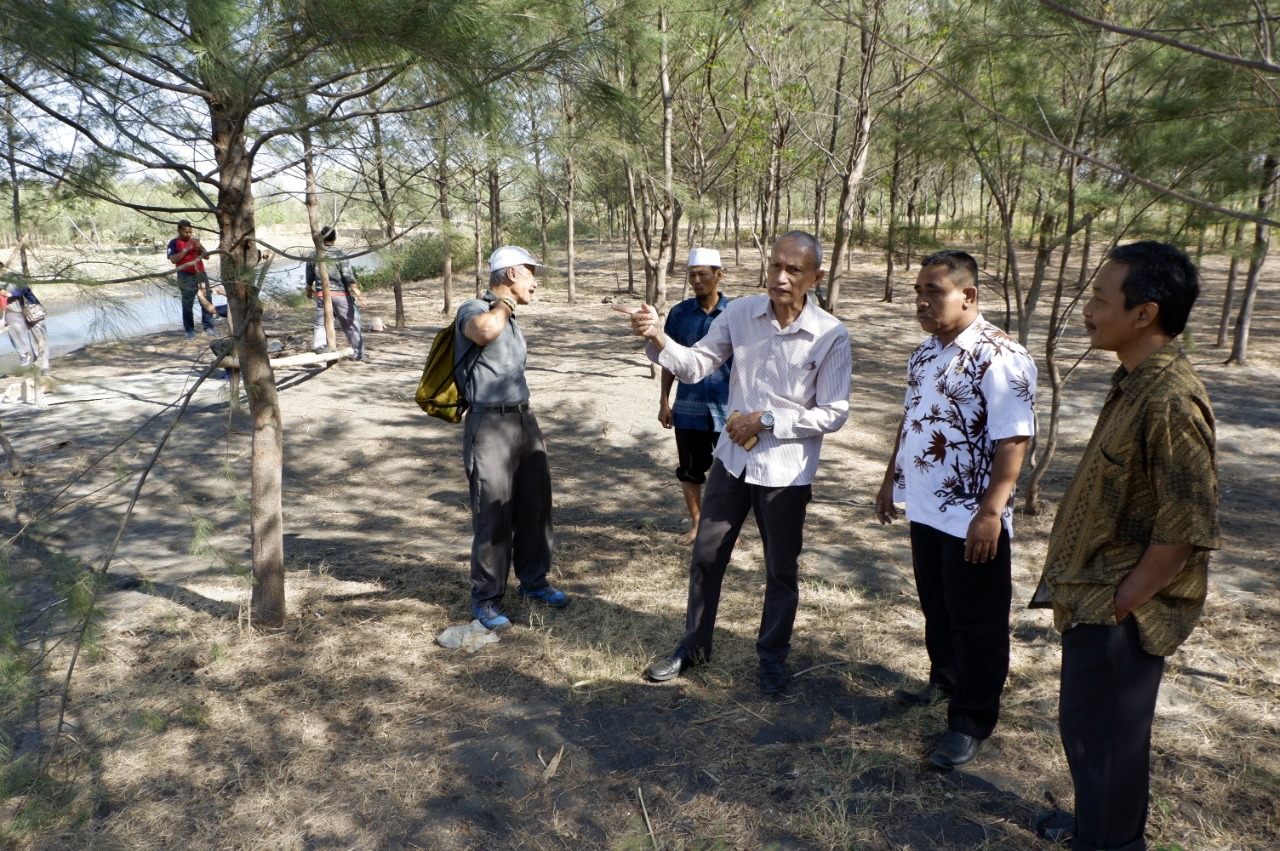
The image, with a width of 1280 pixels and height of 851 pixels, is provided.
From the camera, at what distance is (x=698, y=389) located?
3.94 m

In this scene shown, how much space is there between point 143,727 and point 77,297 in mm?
1426

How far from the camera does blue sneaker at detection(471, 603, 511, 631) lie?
3.38 metres

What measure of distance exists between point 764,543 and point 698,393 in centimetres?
126

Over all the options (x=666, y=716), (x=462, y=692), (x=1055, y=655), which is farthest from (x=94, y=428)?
(x=1055, y=655)

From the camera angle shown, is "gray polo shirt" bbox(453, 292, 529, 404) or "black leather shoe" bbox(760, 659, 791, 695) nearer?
"black leather shoe" bbox(760, 659, 791, 695)

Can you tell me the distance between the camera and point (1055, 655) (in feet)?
10.4

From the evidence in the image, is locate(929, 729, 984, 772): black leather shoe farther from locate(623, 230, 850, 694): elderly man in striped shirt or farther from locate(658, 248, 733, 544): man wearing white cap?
locate(658, 248, 733, 544): man wearing white cap

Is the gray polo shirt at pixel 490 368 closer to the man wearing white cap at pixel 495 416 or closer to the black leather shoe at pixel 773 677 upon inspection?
the man wearing white cap at pixel 495 416

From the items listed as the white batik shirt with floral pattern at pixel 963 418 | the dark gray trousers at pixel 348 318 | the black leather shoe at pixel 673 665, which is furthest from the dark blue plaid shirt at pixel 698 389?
the dark gray trousers at pixel 348 318

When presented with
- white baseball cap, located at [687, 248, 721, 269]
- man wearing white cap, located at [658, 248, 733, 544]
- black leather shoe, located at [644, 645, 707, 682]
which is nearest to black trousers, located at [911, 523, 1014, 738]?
black leather shoe, located at [644, 645, 707, 682]

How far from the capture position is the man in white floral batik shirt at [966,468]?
222cm

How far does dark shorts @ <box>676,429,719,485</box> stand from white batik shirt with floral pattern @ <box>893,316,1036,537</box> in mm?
1657

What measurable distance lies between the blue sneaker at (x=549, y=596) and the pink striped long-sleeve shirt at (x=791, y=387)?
1.24 metres

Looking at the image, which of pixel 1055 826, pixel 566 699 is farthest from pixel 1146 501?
pixel 566 699
